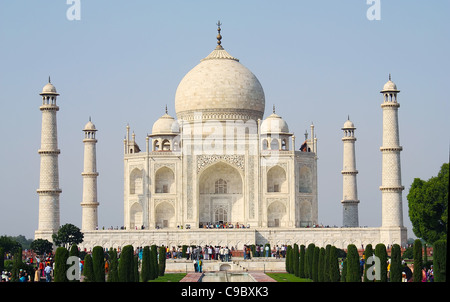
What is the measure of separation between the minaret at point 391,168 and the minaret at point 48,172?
1140 centimetres

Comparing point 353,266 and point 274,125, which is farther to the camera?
point 274,125

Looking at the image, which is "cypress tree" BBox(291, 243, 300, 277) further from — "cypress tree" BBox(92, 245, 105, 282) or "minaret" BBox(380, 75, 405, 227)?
"minaret" BBox(380, 75, 405, 227)

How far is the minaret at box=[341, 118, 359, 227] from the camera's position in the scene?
33.6 m

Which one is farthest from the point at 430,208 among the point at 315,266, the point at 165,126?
the point at 165,126

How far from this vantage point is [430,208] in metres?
25.5

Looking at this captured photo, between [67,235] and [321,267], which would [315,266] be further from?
[67,235]

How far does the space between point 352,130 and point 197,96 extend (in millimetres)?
6645

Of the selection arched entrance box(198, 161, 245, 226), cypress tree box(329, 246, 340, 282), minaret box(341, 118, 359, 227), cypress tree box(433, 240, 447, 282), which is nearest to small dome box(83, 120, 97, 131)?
arched entrance box(198, 161, 245, 226)

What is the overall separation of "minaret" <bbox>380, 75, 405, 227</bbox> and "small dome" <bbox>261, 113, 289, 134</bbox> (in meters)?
4.97

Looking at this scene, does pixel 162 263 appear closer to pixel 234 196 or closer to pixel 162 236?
pixel 162 236

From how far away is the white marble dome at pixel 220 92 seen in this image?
3369cm

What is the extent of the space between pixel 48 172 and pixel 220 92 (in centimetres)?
820

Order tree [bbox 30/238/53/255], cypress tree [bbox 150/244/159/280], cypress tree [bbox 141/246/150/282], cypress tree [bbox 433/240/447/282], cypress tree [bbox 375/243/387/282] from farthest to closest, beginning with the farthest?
tree [bbox 30/238/53/255]
cypress tree [bbox 150/244/159/280]
cypress tree [bbox 141/246/150/282]
cypress tree [bbox 375/243/387/282]
cypress tree [bbox 433/240/447/282]
